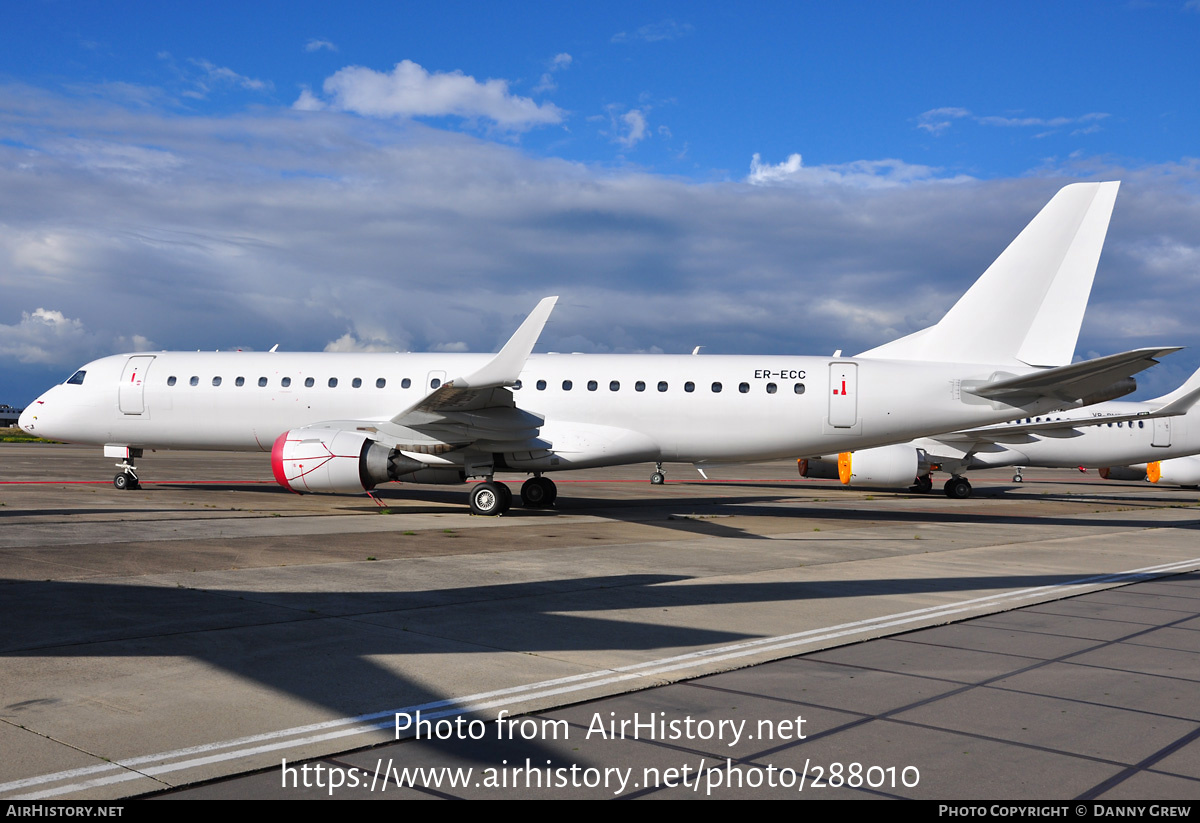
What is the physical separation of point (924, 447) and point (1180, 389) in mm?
14262

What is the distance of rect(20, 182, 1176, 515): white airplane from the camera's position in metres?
18.2

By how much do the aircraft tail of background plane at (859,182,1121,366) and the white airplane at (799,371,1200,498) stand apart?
8334 mm

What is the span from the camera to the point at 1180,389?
36750 mm

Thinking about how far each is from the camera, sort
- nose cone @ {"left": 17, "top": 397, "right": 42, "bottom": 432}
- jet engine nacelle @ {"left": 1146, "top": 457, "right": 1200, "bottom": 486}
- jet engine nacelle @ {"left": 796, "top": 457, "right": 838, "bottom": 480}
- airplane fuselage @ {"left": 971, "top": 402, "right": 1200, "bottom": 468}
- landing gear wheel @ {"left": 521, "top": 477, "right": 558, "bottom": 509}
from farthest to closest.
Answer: jet engine nacelle @ {"left": 1146, "top": 457, "right": 1200, "bottom": 486} → airplane fuselage @ {"left": 971, "top": 402, "right": 1200, "bottom": 468} → jet engine nacelle @ {"left": 796, "top": 457, "right": 838, "bottom": 480} → nose cone @ {"left": 17, "top": 397, "right": 42, "bottom": 432} → landing gear wheel @ {"left": 521, "top": 477, "right": 558, "bottom": 509}

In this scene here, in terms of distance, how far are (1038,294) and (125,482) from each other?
2160 cm

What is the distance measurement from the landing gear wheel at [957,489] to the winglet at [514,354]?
66.1ft

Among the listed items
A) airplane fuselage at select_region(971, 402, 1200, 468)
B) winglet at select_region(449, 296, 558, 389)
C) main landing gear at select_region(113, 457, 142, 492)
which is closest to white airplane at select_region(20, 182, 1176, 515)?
winglet at select_region(449, 296, 558, 389)

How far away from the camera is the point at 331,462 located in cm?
1767

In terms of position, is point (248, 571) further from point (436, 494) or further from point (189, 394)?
point (436, 494)

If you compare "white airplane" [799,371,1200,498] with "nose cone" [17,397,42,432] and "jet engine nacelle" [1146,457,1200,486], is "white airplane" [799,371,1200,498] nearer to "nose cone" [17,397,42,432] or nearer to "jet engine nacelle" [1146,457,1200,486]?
"jet engine nacelle" [1146,457,1200,486]

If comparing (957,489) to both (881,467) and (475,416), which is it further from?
(475,416)

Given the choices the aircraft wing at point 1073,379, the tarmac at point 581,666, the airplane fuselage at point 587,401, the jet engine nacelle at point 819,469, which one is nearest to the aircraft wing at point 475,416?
the airplane fuselage at point 587,401

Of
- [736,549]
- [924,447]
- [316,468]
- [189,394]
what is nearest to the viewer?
[736,549]
